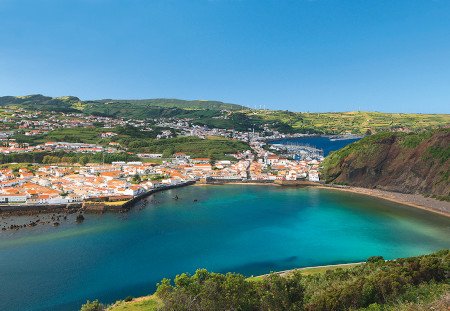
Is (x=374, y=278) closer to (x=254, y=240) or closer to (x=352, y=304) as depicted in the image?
(x=352, y=304)

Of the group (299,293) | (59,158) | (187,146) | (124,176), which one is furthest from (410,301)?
(187,146)

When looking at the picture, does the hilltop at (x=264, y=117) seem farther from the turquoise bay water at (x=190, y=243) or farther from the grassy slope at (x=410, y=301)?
the grassy slope at (x=410, y=301)

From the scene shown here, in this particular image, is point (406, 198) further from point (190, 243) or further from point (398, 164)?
point (190, 243)

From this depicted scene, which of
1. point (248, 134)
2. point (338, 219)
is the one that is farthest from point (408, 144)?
point (248, 134)

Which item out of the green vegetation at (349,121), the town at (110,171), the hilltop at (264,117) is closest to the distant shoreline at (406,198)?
the town at (110,171)

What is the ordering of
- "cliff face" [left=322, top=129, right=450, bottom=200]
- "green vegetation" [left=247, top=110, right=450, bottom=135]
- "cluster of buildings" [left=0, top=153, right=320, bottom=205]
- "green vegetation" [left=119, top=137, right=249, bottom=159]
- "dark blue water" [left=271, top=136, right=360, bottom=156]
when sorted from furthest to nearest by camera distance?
"green vegetation" [left=247, top=110, right=450, bottom=135] < "dark blue water" [left=271, top=136, right=360, bottom=156] < "green vegetation" [left=119, top=137, right=249, bottom=159] < "cliff face" [left=322, top=129, right=450, bottom=200] < "cluster of buildings" [left=0, top=153, right=320, bottom=205]

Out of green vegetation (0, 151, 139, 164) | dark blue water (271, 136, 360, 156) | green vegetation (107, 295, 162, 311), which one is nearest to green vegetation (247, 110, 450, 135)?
dark blue water (271, 136, 360, 156)

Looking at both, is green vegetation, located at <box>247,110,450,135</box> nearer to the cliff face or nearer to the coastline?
the cliff face
